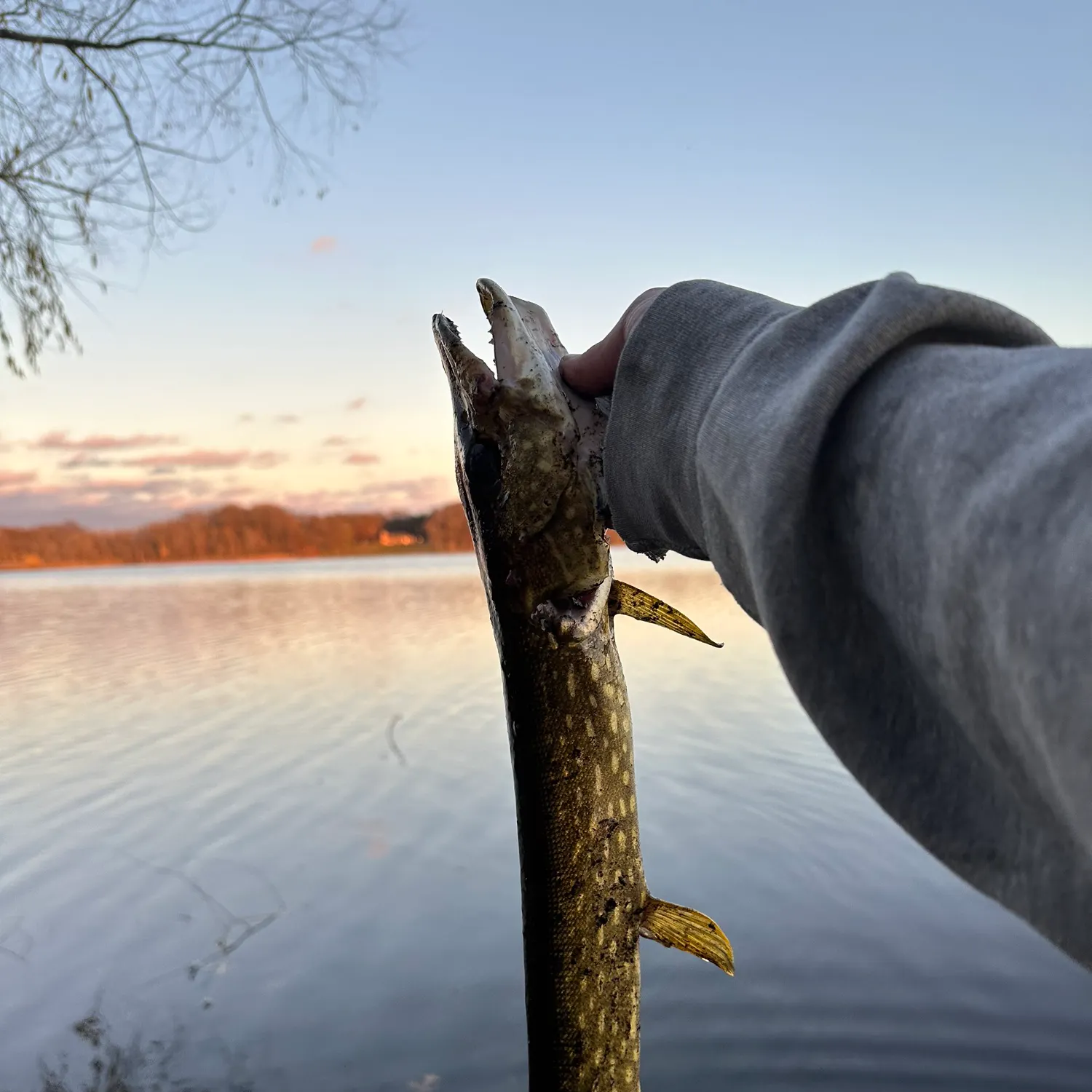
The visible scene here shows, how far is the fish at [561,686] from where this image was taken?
1.89 metres

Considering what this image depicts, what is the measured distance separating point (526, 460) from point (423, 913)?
12.5 ft

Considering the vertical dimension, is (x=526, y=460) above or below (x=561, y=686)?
above

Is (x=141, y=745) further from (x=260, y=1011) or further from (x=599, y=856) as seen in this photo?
(x=599, y=856)

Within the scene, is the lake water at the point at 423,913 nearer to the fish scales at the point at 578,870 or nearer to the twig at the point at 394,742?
the twig at the point at 394,742

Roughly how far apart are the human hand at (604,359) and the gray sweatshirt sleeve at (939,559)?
0.53 m

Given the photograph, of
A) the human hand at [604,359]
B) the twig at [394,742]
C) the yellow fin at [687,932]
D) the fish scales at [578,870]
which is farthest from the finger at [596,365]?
the twig at [394,742]

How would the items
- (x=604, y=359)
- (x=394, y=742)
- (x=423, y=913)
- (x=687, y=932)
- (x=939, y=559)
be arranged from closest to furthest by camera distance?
(x=939, y=559) < (x=604, y=359) < (x=687, y=932) < (x=423, y=913) < (x=394, y=742)

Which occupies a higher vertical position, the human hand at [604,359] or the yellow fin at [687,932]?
the human hand at [604,359]

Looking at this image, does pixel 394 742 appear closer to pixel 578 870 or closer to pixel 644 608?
pixel 578 870

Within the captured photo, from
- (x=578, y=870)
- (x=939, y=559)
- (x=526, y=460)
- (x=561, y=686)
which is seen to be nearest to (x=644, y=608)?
(x=561, y=686)

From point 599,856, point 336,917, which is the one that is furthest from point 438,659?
point 599,856

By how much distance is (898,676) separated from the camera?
36.7 inches

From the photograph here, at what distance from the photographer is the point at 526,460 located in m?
1.88

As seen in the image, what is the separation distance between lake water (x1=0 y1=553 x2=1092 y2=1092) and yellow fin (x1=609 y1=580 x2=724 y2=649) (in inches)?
98.1
